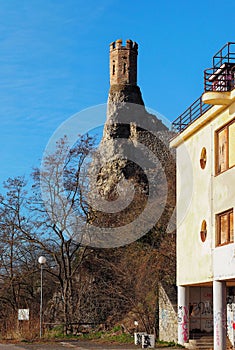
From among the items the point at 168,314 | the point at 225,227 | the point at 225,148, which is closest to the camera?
the point at 225,227

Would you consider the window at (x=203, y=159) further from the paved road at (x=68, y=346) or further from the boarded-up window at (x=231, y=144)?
the paved road at (x=68, y=346)

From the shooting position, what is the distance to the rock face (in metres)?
43.5

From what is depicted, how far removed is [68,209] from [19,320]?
7.10 m

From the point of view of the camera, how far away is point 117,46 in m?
89.8

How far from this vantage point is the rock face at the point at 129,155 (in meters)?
43.5

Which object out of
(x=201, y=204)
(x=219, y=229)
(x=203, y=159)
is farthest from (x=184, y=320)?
(x=203, y=159)

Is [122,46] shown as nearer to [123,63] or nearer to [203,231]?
[123,63]

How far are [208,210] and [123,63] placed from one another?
63794 mm

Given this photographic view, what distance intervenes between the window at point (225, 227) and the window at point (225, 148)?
1659mm

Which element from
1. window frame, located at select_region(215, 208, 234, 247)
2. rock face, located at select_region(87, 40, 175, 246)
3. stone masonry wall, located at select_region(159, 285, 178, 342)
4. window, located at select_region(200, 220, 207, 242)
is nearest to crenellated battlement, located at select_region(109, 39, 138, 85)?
rock face, located at select_region(87, 40, 175, 246)

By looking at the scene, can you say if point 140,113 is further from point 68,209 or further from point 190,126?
point 190,126

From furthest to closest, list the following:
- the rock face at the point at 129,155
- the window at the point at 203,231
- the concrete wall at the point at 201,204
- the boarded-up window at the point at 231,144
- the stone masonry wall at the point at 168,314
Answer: the rock face at the point at 129,155 < the stone masonry wall at the point at 168,314 < the window at the point at 203,231 < the concrete wall at the point at 201,204 < the boarded-up window at the point at 231,144

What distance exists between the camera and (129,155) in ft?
233

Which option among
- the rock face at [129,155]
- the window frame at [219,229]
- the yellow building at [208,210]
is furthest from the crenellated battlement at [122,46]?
the window frame at [219,229]
